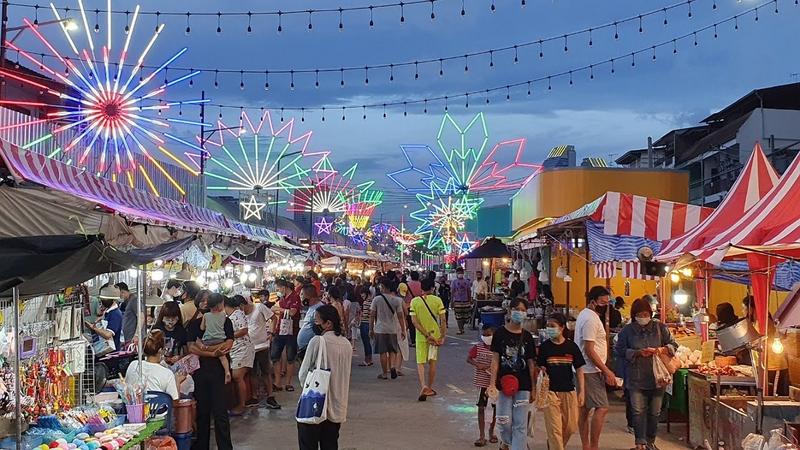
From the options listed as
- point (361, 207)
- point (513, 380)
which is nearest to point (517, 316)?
point (513, 380)

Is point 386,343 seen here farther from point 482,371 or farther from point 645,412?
point 645,412

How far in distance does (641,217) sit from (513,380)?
17.0 feet

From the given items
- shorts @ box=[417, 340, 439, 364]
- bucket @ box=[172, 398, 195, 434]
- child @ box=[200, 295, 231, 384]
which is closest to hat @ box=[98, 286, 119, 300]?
child @ box=[200, 295, 231, 384]

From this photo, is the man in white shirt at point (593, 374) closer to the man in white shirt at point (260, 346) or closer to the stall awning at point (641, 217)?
the stall awning at point (641, 217)

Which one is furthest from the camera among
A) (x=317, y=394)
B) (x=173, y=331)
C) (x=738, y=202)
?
(x=738, y=202)

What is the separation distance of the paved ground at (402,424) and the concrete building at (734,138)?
18.4 meters

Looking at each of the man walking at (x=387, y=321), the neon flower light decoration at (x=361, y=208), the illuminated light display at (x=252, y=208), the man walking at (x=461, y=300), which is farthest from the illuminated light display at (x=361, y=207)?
the man walking at (x=387, y=321)

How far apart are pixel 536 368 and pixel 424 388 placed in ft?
15.0

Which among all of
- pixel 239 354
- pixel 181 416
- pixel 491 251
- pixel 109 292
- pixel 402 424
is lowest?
pixel 402 424

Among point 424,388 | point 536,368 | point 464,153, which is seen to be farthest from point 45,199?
point 464,153

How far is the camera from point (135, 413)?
6.89 meters

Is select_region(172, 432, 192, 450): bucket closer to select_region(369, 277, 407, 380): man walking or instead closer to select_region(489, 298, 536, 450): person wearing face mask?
select_region(489, 298, 536, 450): person wearing face mask

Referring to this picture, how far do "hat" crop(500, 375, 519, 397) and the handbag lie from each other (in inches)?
79.0

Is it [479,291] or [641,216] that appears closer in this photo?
[641,216]
